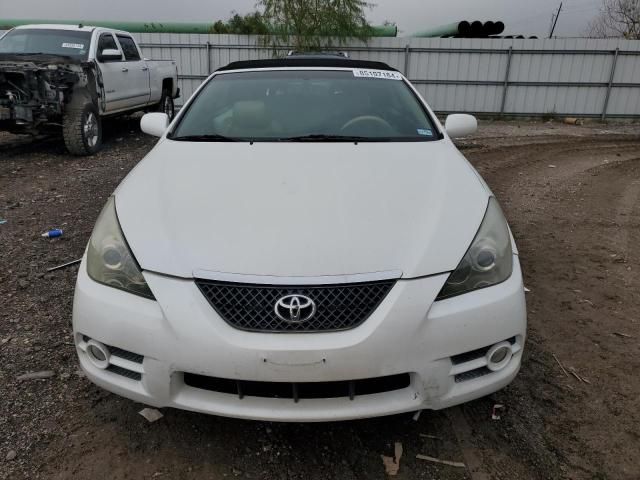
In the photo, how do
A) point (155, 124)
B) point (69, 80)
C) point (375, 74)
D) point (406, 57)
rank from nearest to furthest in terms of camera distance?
point (155, 124)
point (375, 74)
point (69, 80)
point (406, 57)

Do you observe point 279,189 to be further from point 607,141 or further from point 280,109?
point 607,141

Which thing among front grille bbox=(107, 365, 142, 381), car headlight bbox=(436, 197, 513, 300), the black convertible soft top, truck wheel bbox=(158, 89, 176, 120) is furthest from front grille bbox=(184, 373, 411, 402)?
truck wheel bbox=(158, 89, 176, 120)

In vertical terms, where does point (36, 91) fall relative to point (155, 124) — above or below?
below

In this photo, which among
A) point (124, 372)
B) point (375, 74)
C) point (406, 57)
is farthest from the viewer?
point (406, 57)

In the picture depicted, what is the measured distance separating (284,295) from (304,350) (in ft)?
0.63

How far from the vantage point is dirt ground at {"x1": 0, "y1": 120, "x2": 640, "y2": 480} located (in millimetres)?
1906

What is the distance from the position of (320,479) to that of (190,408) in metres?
0.54

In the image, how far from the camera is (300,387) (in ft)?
5.64

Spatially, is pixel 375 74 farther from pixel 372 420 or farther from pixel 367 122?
pixel 372 420

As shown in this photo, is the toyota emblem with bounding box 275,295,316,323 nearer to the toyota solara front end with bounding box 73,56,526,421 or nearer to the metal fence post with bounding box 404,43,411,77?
the toyota solara front end with bounding box 73,56,526,421

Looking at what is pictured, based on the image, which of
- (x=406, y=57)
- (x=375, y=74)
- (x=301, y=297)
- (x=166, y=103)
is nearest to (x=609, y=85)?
(x=406, y=57)

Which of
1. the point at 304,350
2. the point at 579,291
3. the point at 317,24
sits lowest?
the point at 579,291

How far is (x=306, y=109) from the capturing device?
120 inches

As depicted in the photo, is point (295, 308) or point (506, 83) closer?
point (295, 308)
